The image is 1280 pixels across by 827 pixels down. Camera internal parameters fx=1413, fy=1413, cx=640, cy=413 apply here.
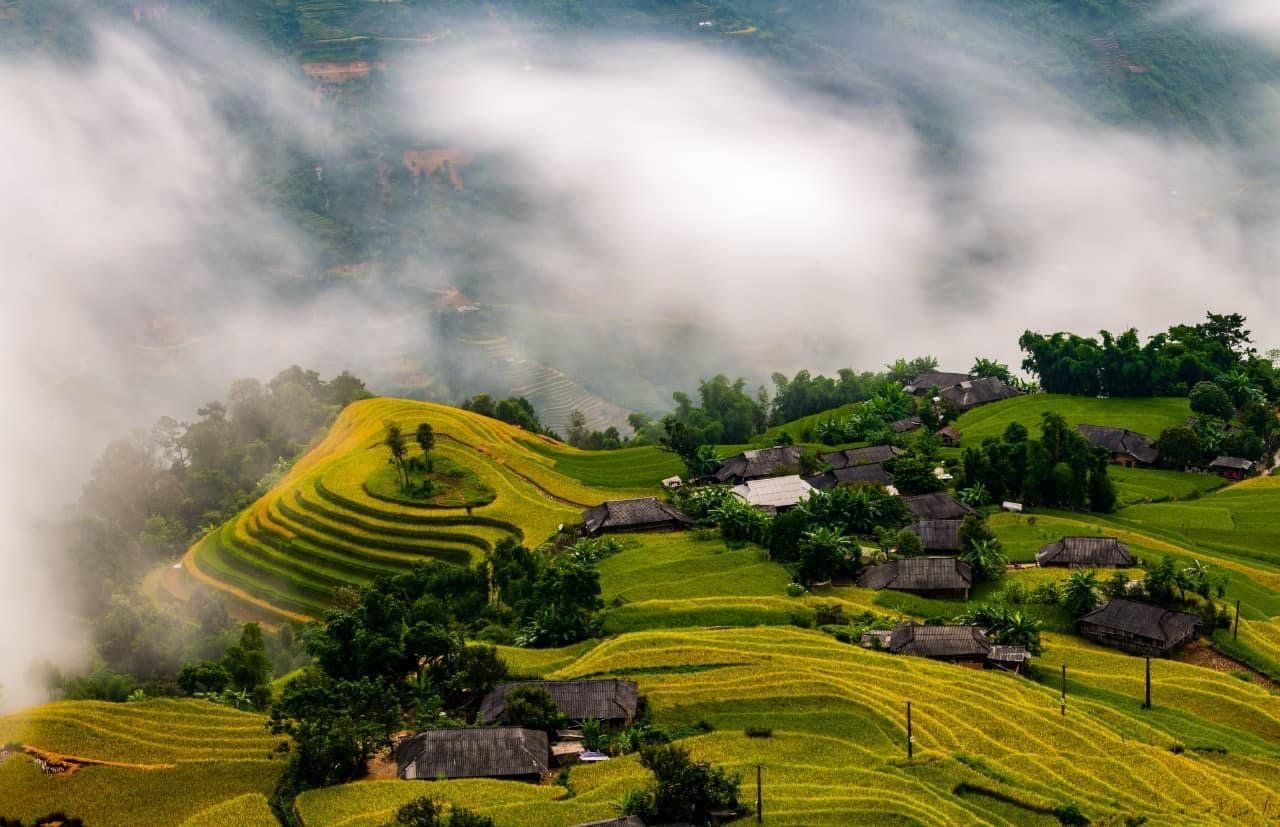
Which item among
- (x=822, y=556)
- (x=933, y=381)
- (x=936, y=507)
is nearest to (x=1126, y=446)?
(x=936, y=507)

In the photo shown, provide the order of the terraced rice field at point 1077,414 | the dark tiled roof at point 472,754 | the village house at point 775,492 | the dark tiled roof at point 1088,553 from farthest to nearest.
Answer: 1. the terraced rice field at point 1077,414
2. the village house at point 775,492
3. the dark tiled roof at point 1088,553
4. the dark tiled roof at point 472,754

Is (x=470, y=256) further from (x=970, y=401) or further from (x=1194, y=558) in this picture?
(x=1194, y=558)

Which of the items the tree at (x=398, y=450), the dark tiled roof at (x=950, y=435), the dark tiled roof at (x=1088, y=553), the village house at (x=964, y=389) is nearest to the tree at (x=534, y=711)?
the dark tiled roof at (x=1088, y=553)

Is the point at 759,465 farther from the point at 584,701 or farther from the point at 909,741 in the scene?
the point at 909,741

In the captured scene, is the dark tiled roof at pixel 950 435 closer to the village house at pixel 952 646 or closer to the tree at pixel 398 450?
the tree at pixel 398 450

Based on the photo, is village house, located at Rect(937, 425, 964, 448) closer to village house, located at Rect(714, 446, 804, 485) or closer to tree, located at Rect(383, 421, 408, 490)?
village house, located at Rect(714, 446, 804, 485)

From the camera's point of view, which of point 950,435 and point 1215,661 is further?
point 950,435

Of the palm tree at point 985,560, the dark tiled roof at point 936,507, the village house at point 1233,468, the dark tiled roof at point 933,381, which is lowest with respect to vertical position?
the palm tree at point 985,560
